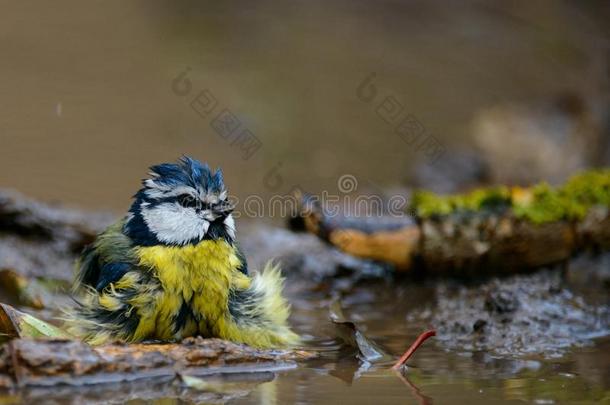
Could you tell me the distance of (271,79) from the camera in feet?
33.7

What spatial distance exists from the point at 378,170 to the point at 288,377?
18.1ft

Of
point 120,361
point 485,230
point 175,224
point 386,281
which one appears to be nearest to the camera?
point 120,361

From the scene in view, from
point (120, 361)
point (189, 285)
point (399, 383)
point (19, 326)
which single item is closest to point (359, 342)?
point (399, 383)

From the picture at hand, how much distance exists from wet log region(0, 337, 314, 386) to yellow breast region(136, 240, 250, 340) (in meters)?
0.18

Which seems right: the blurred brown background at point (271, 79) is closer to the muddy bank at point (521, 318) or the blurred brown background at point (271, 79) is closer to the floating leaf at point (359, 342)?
the muddy bank at point (521, 318)

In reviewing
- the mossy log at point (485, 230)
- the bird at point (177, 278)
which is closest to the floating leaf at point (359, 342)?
the bird at point (177, 278)

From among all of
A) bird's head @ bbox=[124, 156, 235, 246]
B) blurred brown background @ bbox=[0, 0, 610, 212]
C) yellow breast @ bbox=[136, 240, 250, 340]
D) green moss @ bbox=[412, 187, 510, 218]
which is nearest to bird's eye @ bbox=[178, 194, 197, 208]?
bird's head @ bbox=[124, 156, 235, 246]

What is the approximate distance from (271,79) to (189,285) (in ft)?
22.3

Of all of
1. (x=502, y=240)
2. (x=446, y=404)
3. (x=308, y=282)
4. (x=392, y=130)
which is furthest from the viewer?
(x=392, y=130)

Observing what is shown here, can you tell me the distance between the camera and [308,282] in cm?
589

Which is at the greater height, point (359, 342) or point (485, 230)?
point (485, 230)

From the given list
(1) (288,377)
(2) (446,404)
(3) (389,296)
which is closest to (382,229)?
(3) (389,296)

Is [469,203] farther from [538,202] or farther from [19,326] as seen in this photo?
[19,326]

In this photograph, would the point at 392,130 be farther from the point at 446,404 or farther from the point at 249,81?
the point at 446,404
